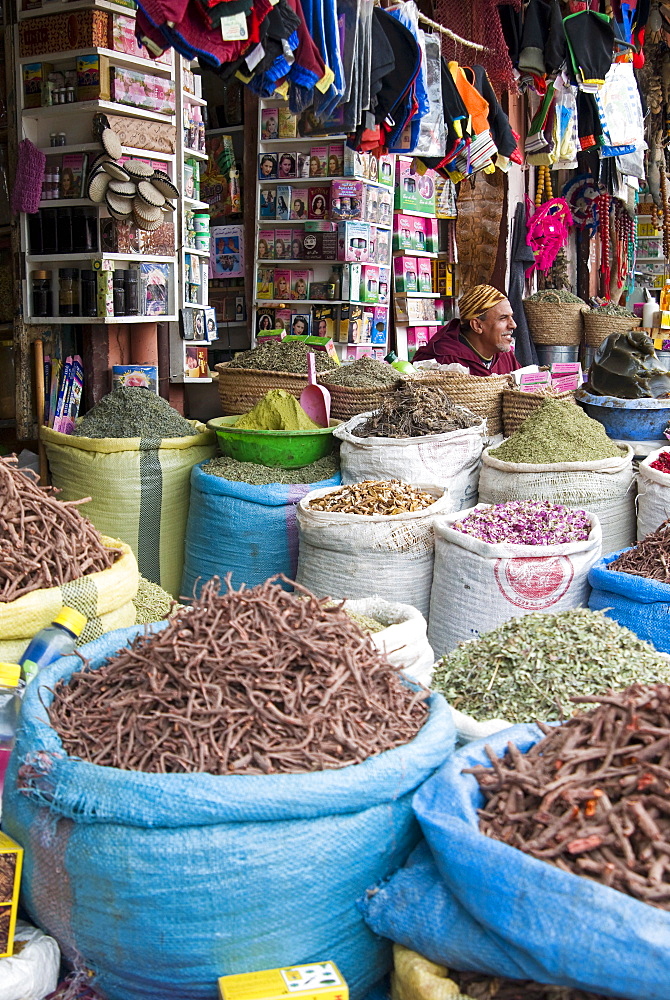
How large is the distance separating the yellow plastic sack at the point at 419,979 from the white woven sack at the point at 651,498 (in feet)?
5.72

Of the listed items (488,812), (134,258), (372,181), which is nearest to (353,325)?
(372,181)

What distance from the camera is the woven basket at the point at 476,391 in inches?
136

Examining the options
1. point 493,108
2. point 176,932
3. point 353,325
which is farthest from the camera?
point 353,325

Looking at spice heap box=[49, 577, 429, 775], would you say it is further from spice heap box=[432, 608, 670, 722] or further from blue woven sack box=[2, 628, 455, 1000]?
spice heap box=[432, 608, 670, 722]

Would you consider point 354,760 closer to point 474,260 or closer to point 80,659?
point 80,659

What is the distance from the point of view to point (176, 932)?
133cm

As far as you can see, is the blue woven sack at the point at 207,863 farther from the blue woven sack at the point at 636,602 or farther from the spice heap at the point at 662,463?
the spice heap at the point at 662,463

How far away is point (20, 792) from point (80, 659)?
0.98 ft

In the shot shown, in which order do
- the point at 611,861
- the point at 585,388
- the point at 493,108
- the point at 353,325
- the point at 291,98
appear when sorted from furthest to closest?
the point at 353,325 < the point at 493,108 < the point at 585,388 < the point at 291,98 < the point at 611,861

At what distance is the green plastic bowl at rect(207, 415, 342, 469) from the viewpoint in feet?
10.3

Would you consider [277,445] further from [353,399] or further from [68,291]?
[68,291]

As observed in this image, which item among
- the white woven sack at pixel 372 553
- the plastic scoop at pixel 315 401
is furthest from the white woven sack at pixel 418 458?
the white woven sack at pixel 372 553

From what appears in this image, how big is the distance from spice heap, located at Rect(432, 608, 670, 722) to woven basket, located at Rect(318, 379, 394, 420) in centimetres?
152

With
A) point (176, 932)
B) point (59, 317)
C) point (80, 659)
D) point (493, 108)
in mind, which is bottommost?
point (176, 932)
